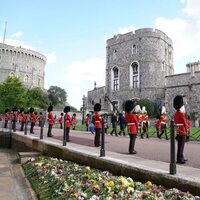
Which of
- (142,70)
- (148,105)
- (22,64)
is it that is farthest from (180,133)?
(22,64)

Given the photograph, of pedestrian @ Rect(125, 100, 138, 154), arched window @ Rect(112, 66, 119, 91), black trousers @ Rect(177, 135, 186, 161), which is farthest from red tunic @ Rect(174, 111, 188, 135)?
arched window @ Rect(112, 66, 119, 91)

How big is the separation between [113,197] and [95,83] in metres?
50.0

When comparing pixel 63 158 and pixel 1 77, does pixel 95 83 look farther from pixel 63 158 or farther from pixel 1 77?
pixel 63 158

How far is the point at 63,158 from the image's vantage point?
9.41 meters

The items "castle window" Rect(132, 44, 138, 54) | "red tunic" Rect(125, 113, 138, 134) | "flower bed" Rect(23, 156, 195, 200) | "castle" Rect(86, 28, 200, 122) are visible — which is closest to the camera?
"flower bed" Rect(23, 156, 195, 200)

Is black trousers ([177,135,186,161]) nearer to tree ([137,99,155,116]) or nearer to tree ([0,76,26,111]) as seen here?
tree ([137,99,155,116])

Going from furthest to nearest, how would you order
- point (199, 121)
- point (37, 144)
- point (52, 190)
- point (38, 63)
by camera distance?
point (38, 63)
point (199, 121)
point (37, 144)
point (52, 190)

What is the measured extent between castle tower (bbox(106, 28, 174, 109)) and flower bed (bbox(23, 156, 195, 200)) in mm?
35037

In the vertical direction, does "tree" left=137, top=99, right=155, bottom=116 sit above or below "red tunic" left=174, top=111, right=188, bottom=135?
above

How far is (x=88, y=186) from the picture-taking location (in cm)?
586

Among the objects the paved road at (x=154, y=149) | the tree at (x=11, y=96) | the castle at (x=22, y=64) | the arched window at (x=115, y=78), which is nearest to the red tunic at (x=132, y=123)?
the paved road at (x=154, y=149)

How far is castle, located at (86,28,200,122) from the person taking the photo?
39.4 metres

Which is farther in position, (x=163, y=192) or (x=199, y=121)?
(x=199, y=121)

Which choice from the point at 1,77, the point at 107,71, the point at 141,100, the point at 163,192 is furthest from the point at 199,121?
the point at 1,77
